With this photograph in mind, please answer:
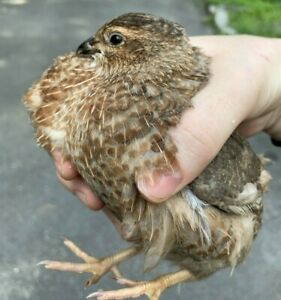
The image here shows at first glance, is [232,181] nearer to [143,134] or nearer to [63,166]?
[143,134]

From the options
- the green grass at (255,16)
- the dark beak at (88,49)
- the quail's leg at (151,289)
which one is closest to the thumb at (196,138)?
the dark beak at (88,49)

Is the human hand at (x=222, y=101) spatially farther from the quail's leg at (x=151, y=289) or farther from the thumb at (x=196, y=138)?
the quail's leg at (x=151, y=289)

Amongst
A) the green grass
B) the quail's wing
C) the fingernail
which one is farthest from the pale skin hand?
the green grass

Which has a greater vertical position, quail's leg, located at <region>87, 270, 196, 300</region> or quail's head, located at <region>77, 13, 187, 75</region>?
quail's head, located at <region>77, 13, 187, 75</region>

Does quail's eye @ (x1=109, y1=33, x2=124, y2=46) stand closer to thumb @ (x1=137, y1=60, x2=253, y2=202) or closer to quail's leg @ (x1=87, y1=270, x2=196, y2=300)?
thumb @ (x1=137, y1=60, x2=253, y2=202)

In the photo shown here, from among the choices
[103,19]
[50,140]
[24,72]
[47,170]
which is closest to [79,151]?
[50,140]
